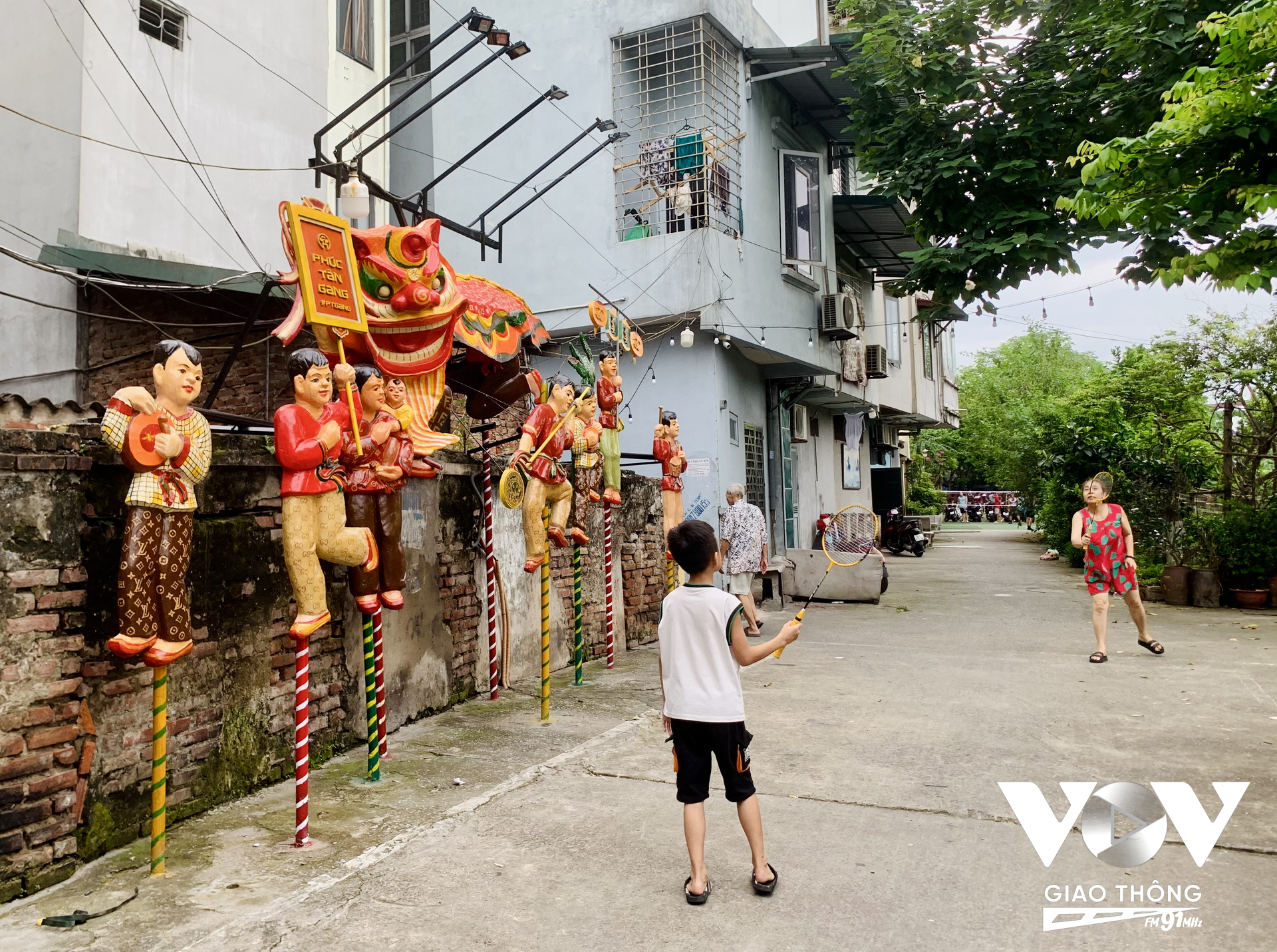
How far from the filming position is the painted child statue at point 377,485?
5.34m

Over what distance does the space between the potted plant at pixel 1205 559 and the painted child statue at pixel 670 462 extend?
8.36 m

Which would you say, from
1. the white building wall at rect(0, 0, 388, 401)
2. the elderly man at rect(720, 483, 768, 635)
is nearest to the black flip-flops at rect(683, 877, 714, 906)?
the elderly man at rect(720, 483, 768, 635)

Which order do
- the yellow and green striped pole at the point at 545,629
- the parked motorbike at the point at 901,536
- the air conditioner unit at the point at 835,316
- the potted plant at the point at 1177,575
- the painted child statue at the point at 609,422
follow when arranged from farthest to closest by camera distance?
the parked motorbike at the point at 901,536 < the air conditioner unit at the point at 835,316 < the potted plant at the point at 1177,575 < the painted child statue at the point at 609,422 < the yellow and green striped pole at the point at 545,629

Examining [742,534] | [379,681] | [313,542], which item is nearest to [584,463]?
[379,681]

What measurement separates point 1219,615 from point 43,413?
43.3 feet

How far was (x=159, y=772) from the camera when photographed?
4.08m

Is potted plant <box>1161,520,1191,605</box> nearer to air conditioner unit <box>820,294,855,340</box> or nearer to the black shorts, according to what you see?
air conditioner unit <box>820,294,855,340</box>

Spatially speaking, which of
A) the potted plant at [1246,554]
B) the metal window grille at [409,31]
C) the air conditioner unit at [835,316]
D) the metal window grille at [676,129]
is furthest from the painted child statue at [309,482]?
the potted plant at [1246,554]

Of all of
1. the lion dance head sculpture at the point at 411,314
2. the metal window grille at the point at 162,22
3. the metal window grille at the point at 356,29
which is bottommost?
the lion dance head sculpture at the point at 411,314

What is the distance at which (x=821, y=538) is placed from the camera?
56.5 feet

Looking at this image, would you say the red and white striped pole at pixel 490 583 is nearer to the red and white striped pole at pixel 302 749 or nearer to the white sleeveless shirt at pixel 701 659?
the red and white striped pole at pixel 302 749

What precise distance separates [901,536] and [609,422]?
58.4ft

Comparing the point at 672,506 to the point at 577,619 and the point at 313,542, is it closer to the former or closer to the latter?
the point at 577,619

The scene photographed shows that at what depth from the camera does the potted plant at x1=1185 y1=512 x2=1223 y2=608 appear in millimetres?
12859
